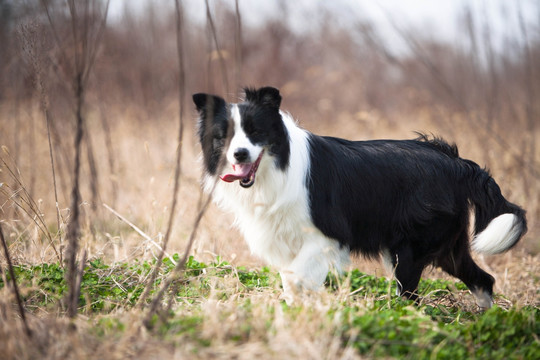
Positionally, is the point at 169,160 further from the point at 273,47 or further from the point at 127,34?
the point at 273,47

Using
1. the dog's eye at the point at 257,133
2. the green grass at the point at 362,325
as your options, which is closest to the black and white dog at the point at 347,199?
the dog's eye at the point at 257,133

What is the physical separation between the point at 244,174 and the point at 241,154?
0.20 metres

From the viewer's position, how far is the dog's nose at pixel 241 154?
340 cm

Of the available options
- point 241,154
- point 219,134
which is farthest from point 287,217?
point 219,134

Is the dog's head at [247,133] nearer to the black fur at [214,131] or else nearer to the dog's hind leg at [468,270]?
the black fur at [214,131]

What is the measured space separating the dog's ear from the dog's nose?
0.48m

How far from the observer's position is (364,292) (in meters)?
4.25

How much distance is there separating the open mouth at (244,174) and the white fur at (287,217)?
112 mm

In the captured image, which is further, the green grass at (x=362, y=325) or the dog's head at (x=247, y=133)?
the dog's head at (x=247, y=133)

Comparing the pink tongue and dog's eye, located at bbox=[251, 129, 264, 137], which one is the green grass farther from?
dog's eye, located at bbox=[251, 129, 264, 137]

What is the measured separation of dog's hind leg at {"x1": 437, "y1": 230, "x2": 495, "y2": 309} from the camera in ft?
13.3

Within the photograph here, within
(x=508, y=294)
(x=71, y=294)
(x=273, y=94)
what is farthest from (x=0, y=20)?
(x=508, y=294)

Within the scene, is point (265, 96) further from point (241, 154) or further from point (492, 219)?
point (492, 219)

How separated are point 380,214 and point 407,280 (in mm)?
528
